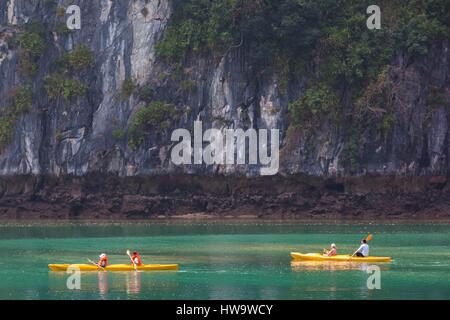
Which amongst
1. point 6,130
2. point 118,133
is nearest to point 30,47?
point 6,130

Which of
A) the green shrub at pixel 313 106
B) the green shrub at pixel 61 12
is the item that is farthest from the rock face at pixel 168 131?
the green shrub at pixel 313 106

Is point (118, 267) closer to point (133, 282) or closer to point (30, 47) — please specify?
point (133, 282)

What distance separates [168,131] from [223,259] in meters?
27.3

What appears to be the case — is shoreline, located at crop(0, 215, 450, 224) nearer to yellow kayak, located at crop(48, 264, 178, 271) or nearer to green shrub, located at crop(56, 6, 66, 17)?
green shrub, located at crop(56, 6, 66, 17)

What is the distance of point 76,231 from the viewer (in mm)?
63312

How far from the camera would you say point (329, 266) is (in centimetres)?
4634

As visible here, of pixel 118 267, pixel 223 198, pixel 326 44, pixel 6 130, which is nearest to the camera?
pixel 118 267

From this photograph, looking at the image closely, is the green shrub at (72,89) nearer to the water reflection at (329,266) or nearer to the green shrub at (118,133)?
the green shrub at (118,133)

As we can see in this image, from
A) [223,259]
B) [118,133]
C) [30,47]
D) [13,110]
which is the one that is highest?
[30,47]

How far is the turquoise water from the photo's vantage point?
Result: 39.2 m

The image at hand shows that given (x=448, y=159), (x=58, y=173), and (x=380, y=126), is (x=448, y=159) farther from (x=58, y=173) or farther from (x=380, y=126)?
(x=58, y=173)

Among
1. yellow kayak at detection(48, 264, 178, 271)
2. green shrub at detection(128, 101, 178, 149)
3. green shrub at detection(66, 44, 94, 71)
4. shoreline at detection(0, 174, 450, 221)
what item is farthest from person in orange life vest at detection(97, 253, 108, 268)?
green shrub at detection(66, 44, 94, 71)
